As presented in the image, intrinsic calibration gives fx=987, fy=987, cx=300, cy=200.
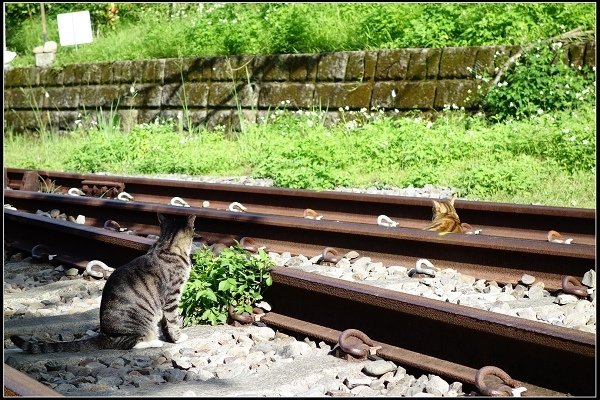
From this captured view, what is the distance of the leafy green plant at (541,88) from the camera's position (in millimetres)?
12836

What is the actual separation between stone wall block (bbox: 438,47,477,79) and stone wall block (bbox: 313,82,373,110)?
1.25m

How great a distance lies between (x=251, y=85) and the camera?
16781mm

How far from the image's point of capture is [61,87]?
20.5 meters

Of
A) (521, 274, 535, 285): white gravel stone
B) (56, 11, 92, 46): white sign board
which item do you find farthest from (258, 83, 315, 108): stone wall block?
(521, 274, 535, 285): white gravel stone

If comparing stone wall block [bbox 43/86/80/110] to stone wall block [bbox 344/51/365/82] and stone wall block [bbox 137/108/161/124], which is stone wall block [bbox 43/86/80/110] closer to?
stone wall block [bbox 137/108/161/124]

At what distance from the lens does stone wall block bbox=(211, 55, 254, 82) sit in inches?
672

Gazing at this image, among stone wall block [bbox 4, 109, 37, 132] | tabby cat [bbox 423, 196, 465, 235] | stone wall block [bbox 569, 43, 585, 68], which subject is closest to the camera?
tabby cat [bbox 423, 196, 465, 235]

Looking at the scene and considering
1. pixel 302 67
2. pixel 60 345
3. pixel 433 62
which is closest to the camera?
pixel 60 345

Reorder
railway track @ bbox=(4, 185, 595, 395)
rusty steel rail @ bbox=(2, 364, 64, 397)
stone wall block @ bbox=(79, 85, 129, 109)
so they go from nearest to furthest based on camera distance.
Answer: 1. rusty steel rail @ bbox=(2, 364, 64, 397)
2. railway track @ bbox=(4, 185, 595, 395)
3. stone wall block @ bbox=(79, 85, 129, 109)

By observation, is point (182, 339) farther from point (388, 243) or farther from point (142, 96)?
point (142, 96)

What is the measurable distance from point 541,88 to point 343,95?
10.8 ft

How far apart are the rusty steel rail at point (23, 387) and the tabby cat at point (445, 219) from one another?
4171mm

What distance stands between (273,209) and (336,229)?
7.69 ft

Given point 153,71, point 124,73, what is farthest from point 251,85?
point 124,73
